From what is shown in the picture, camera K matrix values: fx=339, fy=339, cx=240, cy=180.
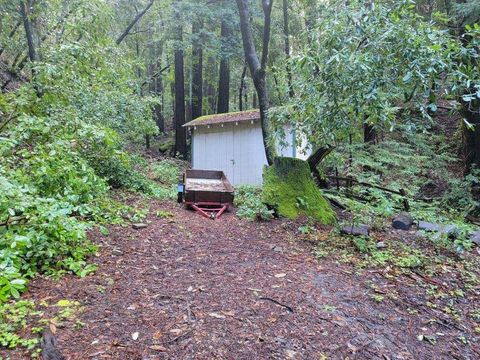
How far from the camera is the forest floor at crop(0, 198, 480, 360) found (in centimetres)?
232

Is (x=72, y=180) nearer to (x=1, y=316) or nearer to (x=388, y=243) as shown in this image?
(x=1, y=316)

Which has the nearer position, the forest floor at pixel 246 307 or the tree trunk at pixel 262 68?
the forest floor at pixel 246 307

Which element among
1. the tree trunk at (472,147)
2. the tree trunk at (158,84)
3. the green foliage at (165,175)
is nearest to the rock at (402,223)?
the tree trunk at (472,147)

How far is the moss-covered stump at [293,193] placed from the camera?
585cm

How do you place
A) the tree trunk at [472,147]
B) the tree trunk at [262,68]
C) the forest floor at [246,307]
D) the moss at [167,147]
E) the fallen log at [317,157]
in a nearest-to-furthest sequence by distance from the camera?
the forest floor at [246,307]
the fallen log at [317,157]
the tree trunk at [262,68]
the tree trunk at [472,147]
the moss at [167,147]

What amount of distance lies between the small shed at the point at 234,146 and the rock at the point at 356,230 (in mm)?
5257

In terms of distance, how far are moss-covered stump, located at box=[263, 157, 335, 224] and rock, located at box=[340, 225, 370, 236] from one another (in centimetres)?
52

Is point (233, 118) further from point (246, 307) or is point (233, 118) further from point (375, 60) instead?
point (246, 307)

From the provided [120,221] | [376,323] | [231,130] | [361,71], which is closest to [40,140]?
[120,221]

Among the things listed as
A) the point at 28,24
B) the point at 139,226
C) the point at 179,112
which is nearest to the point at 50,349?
the point at 139,226

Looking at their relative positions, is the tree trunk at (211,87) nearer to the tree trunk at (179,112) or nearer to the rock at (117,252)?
the tree trunk at (179,112)

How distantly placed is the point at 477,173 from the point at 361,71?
19.7 ft

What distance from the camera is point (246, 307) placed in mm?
2867

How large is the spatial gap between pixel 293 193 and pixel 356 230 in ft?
4.38
